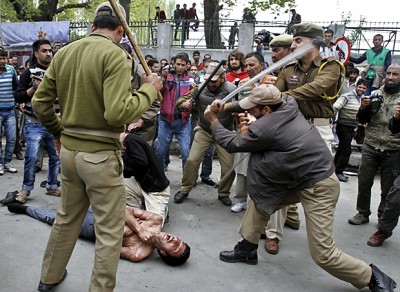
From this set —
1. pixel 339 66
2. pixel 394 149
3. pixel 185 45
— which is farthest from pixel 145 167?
pixel 185 45

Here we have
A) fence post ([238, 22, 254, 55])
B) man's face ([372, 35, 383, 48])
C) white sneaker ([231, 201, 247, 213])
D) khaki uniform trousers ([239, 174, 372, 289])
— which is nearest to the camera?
khaki uniform trousers ([239, 174, 372, 289])

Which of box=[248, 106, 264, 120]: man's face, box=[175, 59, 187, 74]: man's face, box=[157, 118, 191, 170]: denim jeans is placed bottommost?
box=[157, 118, 191, 170]: denim jeans

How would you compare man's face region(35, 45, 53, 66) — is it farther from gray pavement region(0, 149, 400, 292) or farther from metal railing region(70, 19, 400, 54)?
metal railing region(70, 19, 400, 54)

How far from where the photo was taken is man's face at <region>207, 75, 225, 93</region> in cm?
510

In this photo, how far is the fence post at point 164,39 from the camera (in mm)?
15281

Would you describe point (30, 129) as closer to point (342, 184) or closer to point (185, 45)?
point (342, 184)

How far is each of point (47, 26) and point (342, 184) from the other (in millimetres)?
13653

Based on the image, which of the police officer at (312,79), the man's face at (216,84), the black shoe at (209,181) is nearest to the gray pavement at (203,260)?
the black shoe at (209,181)

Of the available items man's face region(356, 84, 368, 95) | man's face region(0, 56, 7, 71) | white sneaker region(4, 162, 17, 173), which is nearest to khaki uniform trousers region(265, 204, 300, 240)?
man's face region(356, 84, 368, 95)

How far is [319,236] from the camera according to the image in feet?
10.0

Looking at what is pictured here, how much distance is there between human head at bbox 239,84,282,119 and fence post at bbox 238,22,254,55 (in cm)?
1166

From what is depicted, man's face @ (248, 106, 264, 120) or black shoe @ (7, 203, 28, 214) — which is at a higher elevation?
man's face @ (248, 106, 264, 120)

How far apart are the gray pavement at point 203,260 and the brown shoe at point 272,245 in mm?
49

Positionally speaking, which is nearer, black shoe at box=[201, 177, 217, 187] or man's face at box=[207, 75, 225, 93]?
man's face at box=[207, 75, 225, 93]
